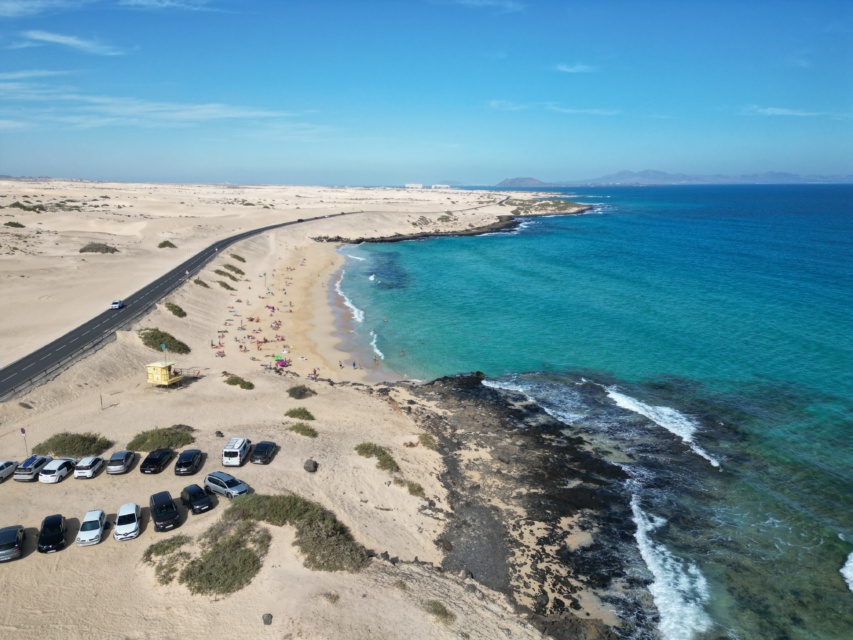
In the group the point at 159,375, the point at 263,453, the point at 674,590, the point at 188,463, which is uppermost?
the point at 159,375

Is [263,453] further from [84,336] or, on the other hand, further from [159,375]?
[84,336]

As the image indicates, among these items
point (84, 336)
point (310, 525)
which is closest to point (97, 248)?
point (84, 336)

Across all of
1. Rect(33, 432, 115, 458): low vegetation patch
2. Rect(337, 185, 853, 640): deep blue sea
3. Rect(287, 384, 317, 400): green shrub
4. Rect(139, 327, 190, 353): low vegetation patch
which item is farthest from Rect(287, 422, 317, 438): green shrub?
Rect(139, 327, 190, 353): low vegetation patch

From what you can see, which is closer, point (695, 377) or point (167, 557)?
point (167, 557)

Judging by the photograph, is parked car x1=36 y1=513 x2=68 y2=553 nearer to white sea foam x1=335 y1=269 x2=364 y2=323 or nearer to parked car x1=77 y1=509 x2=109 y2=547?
parked car x1=77 y1=509 x2=109 y2=547

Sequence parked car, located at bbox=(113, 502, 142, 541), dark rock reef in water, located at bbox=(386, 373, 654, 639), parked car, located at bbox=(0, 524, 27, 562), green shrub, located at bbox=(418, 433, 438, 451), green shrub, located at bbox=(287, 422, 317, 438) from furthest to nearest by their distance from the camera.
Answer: green shrub, located at bbox=(418, 433, 438, 451), green shrub, located at bbox=(287, 422, 317, 438), dark rock reef in water, located at bbox=(386, 373, 654, 639), parked car, located at bbox=(113, 502, 142, 541), parked car, located at bbox=(0, 524, 27, 562)

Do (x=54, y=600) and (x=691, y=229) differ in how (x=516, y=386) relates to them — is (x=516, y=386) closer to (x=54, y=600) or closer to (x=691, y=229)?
(x=54, y=600)
